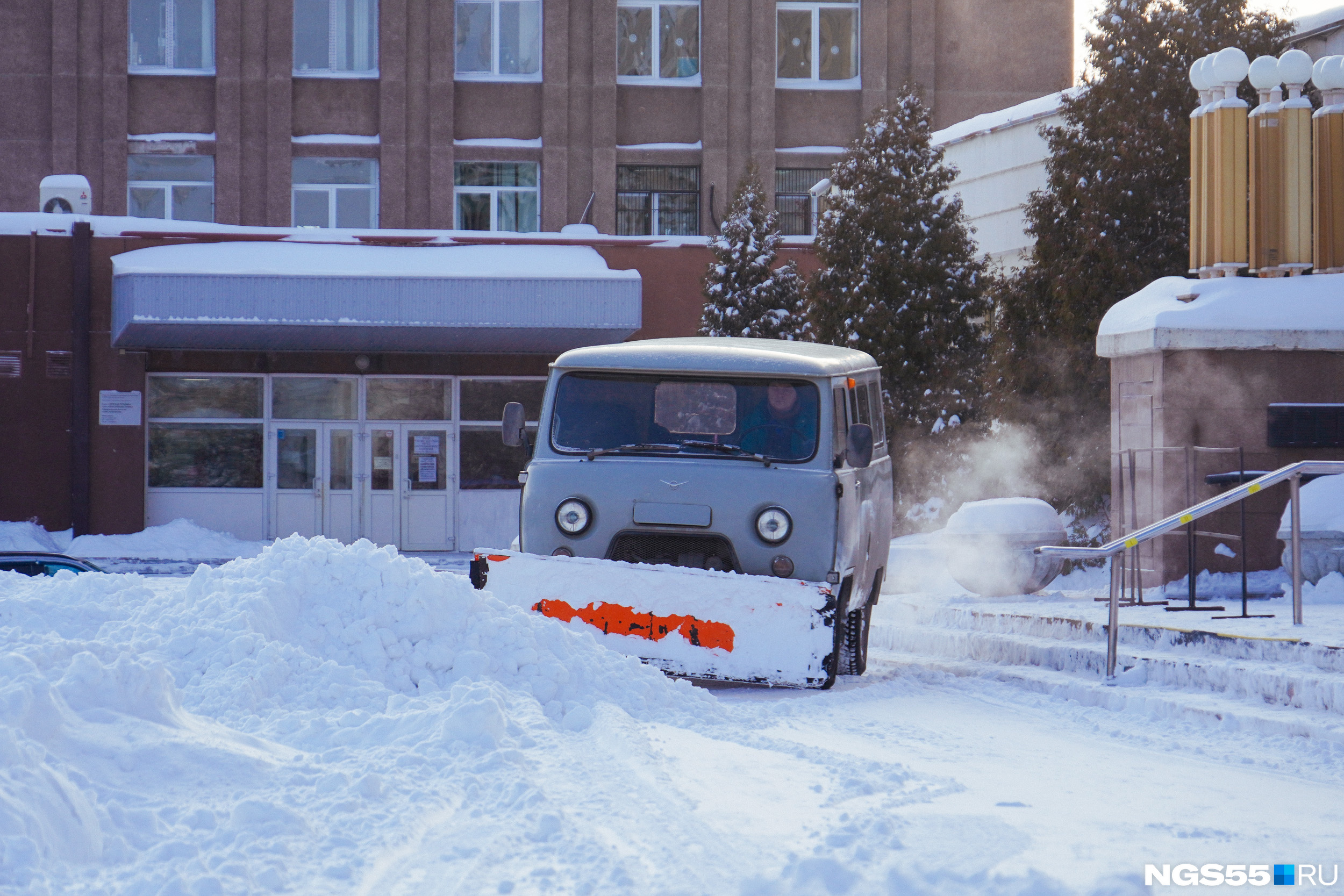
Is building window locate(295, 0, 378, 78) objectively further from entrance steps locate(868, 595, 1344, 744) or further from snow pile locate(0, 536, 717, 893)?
entrance steps locate(868, 595, 1344, 744)

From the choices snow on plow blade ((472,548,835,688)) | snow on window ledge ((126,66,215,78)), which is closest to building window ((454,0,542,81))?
snow on window ledge ((126,66,215,78))

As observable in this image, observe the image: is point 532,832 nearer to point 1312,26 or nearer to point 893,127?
point 893,127

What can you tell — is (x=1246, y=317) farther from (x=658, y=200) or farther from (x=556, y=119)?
(x=556, y=119)

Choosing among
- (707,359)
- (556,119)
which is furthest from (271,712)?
(556,119)

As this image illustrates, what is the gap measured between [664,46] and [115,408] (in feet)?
46.4

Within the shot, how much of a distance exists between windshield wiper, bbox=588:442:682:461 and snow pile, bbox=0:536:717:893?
1.46 metres

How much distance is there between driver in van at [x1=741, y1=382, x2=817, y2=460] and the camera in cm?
1012

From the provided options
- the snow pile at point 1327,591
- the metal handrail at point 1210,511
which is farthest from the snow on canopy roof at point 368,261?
the metal handrail at point 1210,511

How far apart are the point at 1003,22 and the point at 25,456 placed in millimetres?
22383

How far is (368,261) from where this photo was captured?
25.8m

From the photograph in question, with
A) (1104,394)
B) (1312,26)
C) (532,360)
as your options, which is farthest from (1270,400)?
(532,360)

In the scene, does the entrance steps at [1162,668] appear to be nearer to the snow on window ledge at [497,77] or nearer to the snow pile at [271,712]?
the snow pile at [271,712]

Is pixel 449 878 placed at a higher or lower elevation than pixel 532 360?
lower

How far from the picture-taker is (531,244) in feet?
88.5
